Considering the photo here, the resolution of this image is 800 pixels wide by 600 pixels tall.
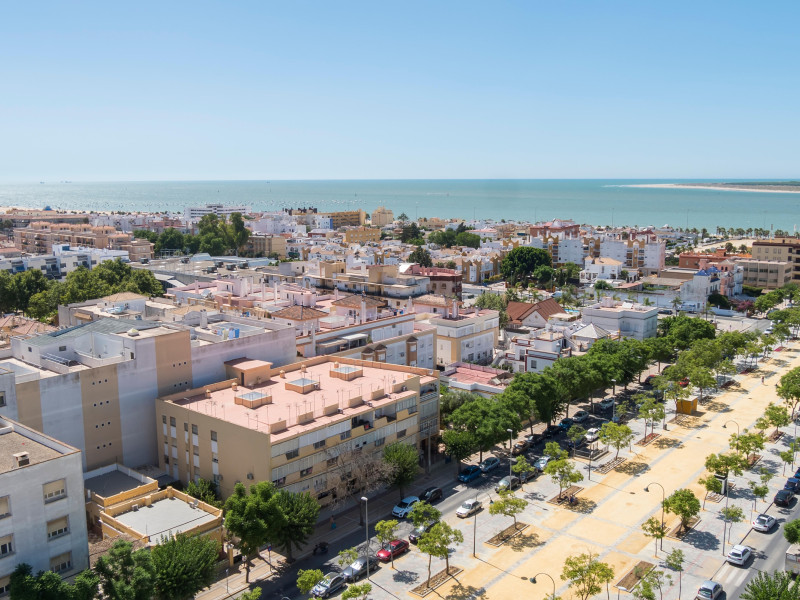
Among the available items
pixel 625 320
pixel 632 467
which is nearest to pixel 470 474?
pixel 632 467

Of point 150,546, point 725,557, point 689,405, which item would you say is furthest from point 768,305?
point 150,546

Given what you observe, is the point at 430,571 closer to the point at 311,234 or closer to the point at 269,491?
the point at 269,491

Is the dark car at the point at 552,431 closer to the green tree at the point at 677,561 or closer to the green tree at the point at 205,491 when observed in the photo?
the green tree at the point at 677,561

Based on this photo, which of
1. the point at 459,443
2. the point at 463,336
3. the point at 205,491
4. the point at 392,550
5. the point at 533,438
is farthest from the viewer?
the point at 463,336

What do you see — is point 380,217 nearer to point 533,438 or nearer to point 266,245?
point 266,245

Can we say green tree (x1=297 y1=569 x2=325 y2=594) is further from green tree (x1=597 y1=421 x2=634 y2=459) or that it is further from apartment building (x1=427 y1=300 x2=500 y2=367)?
apartment building (x1=427 y1=300 x2=500 y2=367)

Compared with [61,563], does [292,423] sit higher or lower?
higher
